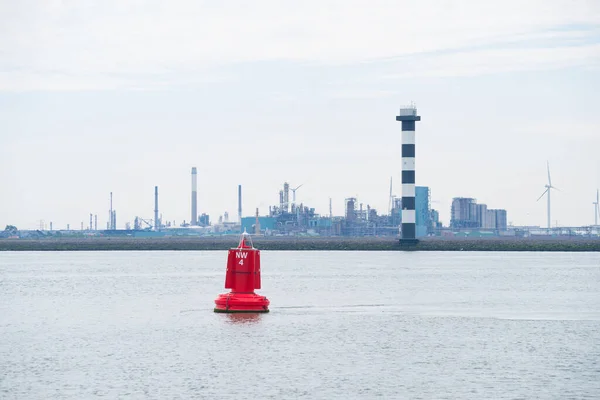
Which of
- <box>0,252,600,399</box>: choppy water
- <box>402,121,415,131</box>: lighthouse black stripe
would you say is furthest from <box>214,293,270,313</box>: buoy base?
<box>402,121,415,131</box>: lighthouse black stripe

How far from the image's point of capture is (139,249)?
175 m

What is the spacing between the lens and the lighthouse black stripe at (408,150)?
4938 inches

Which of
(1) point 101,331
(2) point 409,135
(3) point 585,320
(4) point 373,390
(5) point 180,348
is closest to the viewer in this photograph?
(4) point 373,390

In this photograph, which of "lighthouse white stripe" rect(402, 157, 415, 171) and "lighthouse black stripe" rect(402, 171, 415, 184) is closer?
"lighthouse black stripe" rect(402, 171, 415, 184)

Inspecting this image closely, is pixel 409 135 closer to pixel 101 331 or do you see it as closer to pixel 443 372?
pixel 101 331

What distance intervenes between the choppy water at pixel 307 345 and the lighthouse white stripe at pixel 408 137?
70.8 metres

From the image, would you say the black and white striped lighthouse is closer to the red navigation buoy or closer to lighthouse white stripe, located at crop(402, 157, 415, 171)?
lighthouse white stripe, located at crop(402, 157, 415, 171)

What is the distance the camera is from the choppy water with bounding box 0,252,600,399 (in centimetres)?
2312

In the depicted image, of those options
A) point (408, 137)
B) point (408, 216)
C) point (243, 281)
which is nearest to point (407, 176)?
point (408, 216)

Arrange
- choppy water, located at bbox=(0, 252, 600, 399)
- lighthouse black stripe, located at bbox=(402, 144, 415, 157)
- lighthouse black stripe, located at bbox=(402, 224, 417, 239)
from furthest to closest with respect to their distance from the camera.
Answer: lighthouse black stripe, located at bbox=(402, 224, 417, 239) < lighthouse black stripe, located at bbox=(402, 144, 415, 157) < choppy water, located at bbox=(0, 252, 600, 399)

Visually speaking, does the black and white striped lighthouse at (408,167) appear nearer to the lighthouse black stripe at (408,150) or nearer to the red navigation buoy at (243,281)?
the lighthouse black stripe at (408,150)

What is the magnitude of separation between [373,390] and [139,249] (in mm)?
154836

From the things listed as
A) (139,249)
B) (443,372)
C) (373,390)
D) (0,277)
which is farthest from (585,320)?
(139,249)

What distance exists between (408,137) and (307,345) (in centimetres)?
9821
